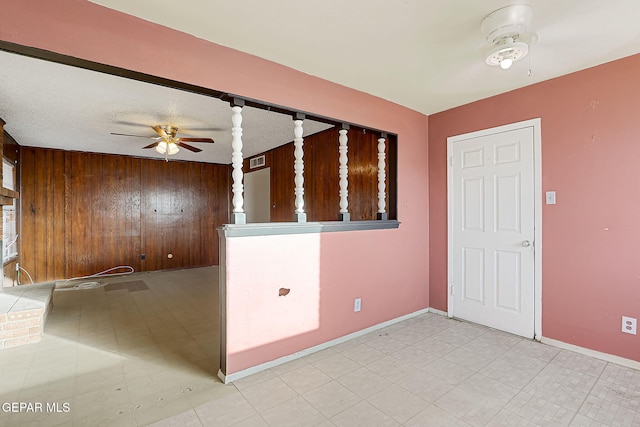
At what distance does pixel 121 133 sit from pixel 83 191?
2073 mm

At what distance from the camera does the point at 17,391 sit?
208 cm

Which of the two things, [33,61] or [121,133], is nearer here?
[33,61]

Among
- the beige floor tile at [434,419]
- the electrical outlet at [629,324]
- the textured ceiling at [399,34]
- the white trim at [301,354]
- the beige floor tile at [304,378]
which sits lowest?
the beige floor tile at [434,419]

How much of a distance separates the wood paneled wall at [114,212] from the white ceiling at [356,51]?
6.55ft

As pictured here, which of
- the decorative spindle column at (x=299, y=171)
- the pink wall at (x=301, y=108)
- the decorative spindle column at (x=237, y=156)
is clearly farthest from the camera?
the decorative spindle column at (x=299, y=171)

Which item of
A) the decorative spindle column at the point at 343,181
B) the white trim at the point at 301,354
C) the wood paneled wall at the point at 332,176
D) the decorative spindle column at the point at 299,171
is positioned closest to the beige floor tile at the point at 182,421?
the white trim at the point at 301,354

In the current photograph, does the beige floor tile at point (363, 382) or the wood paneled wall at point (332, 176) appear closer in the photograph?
the beige floor tile at point (363, 382)

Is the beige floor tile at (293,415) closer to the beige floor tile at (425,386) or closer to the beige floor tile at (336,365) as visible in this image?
the beige floor tile at (336,365)

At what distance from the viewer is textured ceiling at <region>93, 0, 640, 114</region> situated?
5.82ft

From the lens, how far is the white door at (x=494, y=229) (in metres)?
2.91

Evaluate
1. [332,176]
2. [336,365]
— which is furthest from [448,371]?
[332,176]

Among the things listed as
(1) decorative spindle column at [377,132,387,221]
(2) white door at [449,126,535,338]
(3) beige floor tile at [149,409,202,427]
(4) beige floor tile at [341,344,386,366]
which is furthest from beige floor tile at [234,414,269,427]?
(2) white door at [449,126,535,338]

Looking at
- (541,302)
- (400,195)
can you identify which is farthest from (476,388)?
(400,195)

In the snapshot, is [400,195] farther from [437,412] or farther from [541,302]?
[437,412]
